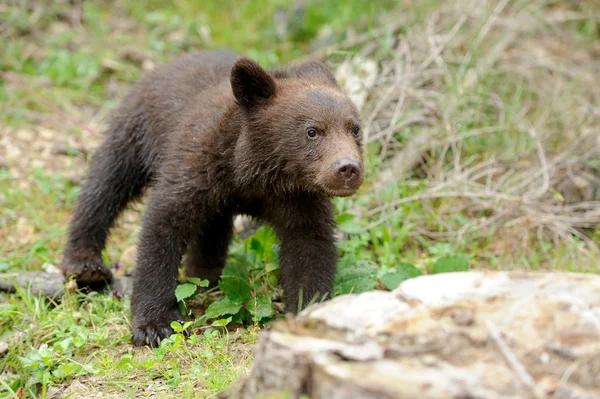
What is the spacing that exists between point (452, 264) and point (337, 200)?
116 cm

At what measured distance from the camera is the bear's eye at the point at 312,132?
4035mm

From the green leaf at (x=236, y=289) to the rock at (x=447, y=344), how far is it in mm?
1940

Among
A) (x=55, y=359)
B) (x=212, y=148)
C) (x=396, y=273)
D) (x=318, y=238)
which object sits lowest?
(x=55, y=359)

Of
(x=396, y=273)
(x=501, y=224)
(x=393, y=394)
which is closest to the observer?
(x=393, y=394)

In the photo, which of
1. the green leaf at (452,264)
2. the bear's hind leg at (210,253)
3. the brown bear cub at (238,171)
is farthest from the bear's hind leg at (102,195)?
the green leaf at (452,264)

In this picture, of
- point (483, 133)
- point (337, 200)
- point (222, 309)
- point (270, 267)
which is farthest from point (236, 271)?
point (483, 133)

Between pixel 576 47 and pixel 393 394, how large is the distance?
7.69 meters

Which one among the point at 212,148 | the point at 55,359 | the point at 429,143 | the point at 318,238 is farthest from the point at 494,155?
the point at 55,359

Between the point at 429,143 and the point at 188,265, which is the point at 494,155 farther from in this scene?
the point at 188,265

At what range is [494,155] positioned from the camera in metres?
6.44

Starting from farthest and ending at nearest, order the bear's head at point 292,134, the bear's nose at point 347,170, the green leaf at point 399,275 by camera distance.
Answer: the green leaf at point 399,275, the bear's head at point 292,134, the bear's nose at point 347,170

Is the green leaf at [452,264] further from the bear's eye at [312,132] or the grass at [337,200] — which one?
the bear's eye at [312,132]

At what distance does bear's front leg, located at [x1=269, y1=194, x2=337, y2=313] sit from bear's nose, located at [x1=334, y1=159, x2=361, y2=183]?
1.98 feet

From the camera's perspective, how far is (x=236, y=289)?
4492mm
